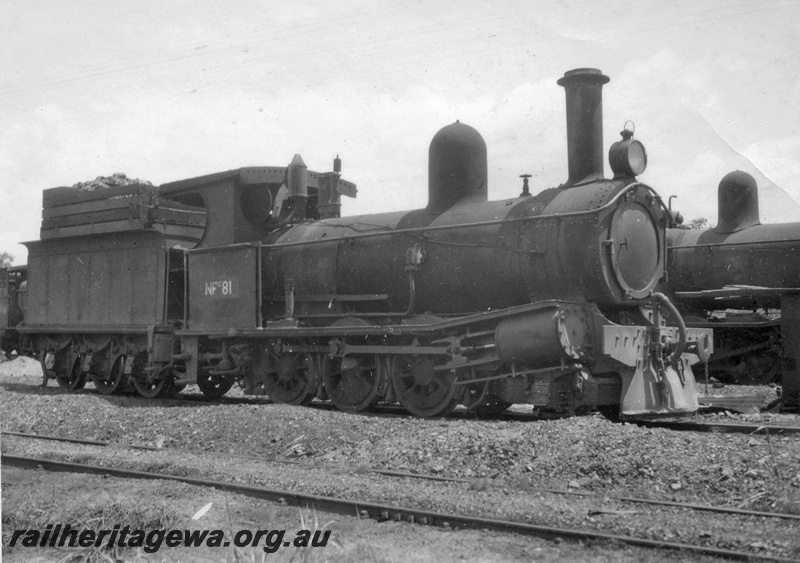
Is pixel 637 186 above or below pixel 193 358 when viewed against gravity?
above

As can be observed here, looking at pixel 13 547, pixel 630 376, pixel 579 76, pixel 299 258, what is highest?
pixel 579 76

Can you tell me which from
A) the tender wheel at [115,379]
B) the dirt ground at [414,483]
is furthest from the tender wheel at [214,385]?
the dirt ground at [414,483]

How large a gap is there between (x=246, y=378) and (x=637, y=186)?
6041 mm

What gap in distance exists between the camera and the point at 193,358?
39.3 ft

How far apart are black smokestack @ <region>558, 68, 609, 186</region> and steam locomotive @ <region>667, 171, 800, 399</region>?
14.0 ft

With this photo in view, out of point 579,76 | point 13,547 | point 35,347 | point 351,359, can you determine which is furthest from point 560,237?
point 35,347

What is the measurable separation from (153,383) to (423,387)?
555 cm

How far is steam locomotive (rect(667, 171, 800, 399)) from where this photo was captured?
12.1 metres

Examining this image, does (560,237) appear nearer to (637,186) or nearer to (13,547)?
(637,186)

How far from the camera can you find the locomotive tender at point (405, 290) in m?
8.73

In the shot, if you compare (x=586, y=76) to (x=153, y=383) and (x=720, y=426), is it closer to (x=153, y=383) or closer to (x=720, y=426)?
(x=720, y=426)

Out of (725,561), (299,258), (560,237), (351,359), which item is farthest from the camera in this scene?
(299,258)

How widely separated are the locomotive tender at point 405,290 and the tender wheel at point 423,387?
0.03 m

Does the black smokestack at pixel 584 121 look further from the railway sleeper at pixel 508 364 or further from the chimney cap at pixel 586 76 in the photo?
the railway sleeper at pixel 508 364
